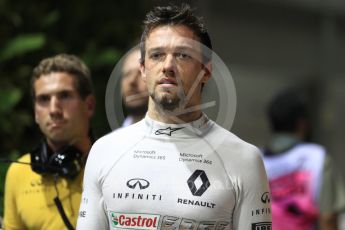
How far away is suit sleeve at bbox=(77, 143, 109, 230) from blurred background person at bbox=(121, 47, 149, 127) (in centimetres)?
164

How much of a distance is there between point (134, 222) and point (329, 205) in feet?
8.70

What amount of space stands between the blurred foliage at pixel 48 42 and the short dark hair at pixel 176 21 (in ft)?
11.6

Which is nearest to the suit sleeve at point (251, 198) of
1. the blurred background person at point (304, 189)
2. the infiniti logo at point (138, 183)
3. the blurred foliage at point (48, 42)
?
the infiniti logo at point (138, 183)

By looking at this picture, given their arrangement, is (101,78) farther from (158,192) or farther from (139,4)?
(158,192)

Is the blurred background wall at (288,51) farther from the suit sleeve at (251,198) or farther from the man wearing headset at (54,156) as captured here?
the suit sleeve at (251,198)

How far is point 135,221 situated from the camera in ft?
10.3

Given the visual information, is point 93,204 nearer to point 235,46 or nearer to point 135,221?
point 135,221

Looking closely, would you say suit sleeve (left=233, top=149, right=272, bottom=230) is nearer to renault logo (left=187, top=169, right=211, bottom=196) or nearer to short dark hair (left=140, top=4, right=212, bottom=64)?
renault logo (left=187, top=169, right=211, bottom=196)

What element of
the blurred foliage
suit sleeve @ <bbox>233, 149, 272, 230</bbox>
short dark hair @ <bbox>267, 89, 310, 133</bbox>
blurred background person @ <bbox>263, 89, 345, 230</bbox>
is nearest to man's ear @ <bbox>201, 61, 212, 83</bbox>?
suit sleeve @ <bbox>233, 149, 272, 230</bbox>

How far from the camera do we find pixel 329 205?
18.1ft

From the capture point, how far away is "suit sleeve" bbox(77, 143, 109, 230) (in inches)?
127

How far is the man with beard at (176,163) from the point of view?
123 inches

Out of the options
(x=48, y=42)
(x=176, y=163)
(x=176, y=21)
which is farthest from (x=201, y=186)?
(x=48, y=42)

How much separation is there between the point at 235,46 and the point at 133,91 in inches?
346
